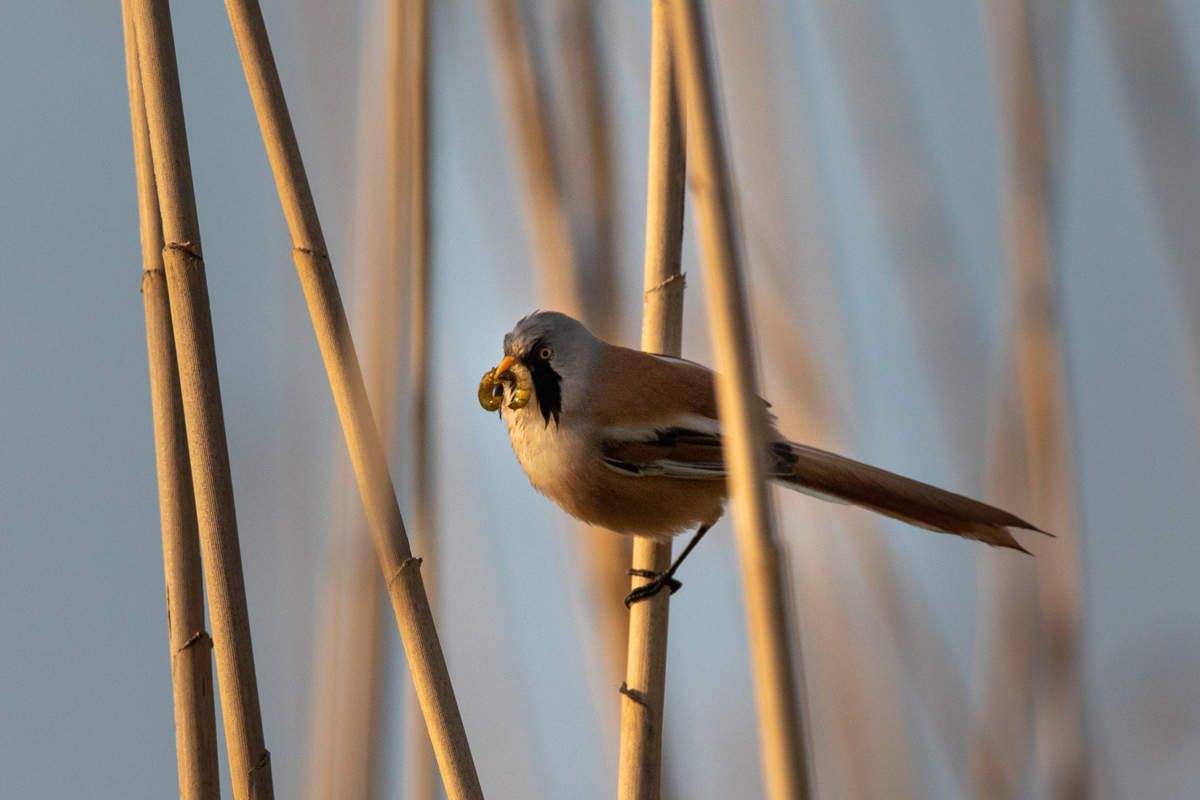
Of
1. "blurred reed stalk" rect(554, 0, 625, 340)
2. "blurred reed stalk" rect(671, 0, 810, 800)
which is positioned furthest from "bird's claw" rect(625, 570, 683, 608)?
"blurred reed stalk" rect(671, 0, 810, 800)

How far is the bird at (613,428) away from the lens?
1854 millimetres

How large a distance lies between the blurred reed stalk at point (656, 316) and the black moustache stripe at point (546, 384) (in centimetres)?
20

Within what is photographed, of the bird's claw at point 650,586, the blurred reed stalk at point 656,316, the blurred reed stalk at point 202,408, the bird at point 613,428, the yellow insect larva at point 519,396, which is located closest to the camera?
the blurred reed stalk at point 202,408

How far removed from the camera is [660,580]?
5.66ft

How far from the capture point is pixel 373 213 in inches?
77.5

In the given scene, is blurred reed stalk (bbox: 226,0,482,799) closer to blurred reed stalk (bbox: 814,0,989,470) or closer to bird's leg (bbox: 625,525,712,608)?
bird's leg (bbox: 625,525,712,608)

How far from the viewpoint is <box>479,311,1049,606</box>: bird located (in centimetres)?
185

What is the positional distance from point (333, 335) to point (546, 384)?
74 cm

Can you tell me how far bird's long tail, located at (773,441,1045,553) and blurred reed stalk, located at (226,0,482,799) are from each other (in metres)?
0.64

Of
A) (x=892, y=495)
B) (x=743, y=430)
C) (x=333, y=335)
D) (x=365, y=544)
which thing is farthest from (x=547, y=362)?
(x=743, y=430)

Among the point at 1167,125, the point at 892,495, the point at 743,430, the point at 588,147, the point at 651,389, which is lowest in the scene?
the point at 743,430

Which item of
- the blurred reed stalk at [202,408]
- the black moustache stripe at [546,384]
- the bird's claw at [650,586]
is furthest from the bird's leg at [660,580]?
the blurred reed stalk at [202,408]

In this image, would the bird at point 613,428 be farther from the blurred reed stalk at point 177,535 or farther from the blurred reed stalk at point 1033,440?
the blurred reed stalk at point 177,535

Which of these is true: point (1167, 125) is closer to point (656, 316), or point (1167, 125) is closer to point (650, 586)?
point (656, 316)
